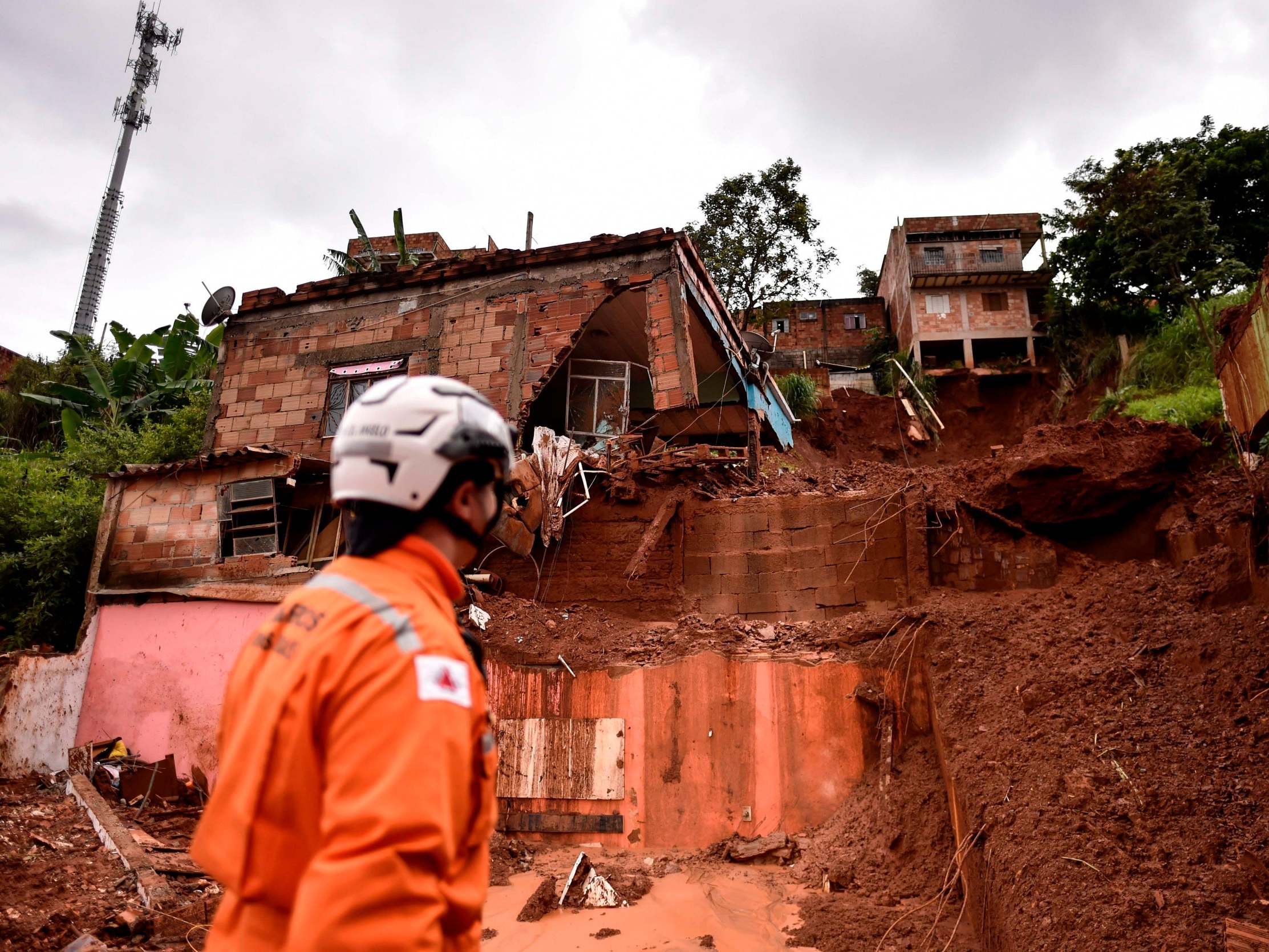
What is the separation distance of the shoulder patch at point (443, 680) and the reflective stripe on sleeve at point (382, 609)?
3 centimetres

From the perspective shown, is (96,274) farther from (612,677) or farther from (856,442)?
(612,677)

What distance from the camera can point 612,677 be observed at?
10430 mm

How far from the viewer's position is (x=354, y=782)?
4.51 feet

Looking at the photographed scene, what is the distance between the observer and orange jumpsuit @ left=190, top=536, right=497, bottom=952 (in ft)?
4.30

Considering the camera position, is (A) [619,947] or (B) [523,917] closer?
(A) [619,947]

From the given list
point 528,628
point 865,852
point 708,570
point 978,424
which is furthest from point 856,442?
point 865,852

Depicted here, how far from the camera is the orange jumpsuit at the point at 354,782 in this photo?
4.30 feet

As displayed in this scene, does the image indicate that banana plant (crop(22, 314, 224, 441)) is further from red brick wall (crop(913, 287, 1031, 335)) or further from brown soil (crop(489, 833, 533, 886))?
red brick wall (crop(913, 287, 1031, 335))

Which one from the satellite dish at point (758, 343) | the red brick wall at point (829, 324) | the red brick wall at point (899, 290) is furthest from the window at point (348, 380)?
the red brick wall at point (899, 290)

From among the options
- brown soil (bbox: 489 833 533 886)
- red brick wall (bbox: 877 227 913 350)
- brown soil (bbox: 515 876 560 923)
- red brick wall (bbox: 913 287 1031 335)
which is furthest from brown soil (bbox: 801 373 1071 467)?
brown soil (bbox: 515 876 560 923)

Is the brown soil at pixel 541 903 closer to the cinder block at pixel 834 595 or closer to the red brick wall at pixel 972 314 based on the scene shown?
the cinder block at pixel 834 595

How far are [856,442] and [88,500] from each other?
1976cm

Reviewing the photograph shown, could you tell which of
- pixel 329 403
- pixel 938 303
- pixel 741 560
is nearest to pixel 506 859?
pixel 741 560

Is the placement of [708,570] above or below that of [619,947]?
above
